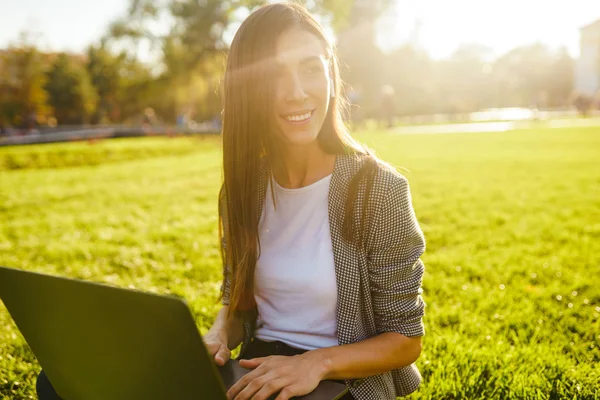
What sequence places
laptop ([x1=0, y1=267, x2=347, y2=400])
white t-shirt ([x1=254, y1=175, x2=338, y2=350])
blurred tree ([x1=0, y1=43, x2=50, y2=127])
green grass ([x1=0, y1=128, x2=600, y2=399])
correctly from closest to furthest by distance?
laptop ([x1=0, y1=267, x2=347, y2=400]) → white t-shirt ([x1=254, y1=175, x2=338, y2=350]) → green grass ([x1=0, y1=128, x2=600, y2=399]) → blurred tree ([x1=0, y1=43, x2=50, y2=127])

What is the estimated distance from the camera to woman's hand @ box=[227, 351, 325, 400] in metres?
1.52

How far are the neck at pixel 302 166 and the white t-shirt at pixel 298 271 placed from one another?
51 mm

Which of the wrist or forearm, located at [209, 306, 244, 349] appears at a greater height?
the wrist

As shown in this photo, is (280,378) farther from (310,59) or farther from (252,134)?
(310,59)

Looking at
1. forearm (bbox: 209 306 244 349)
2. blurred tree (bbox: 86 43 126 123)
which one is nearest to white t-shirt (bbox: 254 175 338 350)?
forearm (bbox: 209 306 244 349)

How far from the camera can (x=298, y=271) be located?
1.88 metres

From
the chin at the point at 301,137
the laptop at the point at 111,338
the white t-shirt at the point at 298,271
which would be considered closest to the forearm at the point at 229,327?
the white t-shirt at the point at 298,271

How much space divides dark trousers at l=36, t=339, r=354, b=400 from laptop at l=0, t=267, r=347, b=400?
0.17 metres

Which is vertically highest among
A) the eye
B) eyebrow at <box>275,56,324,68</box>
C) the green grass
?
eyebrow at <box>275,56,324,68</box>

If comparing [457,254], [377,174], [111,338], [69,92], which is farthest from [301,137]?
[69,92]

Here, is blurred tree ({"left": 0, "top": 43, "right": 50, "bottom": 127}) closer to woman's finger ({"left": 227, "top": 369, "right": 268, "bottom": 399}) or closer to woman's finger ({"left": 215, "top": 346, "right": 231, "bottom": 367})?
woman's finger ({"left": 215, "top": 346, "right": 231, "bottom": 367})

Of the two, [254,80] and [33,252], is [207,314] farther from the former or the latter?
[33,252]

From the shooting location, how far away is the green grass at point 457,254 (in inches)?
112

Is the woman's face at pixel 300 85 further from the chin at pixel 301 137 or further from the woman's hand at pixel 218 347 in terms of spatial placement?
the woman's hand at pixel 218 347
